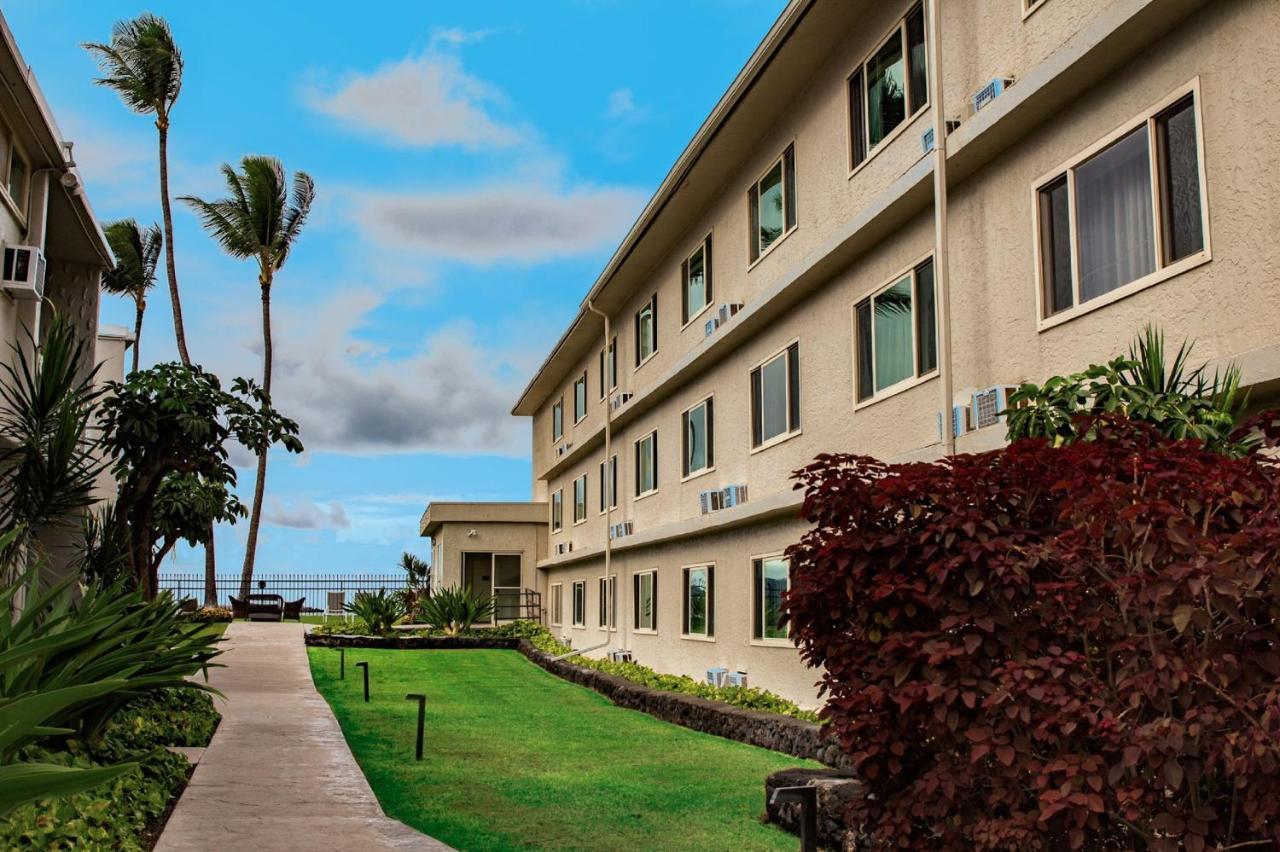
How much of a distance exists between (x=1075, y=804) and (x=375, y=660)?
77.5 feet

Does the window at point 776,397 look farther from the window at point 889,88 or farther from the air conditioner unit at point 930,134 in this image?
the air conditioner unit at point 930,134

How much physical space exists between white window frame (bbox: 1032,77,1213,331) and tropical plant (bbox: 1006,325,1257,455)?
19.6 inches

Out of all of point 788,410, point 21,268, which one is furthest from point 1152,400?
point 21,268

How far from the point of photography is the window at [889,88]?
13242 mm

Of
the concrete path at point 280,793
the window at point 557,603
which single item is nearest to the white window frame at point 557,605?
the window at point 557,603

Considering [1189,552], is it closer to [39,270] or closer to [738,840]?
[738,840]

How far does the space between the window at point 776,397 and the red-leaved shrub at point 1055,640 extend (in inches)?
407

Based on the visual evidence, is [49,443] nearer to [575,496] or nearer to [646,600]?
[646,600]

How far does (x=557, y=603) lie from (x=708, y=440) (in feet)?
54.4

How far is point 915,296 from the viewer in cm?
1313

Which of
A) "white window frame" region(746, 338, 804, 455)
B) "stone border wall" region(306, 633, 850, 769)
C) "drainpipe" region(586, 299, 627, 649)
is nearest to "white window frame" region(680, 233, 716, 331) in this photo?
"white window frame" region(746, 338, 804, 455)

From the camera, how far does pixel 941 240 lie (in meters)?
11.8

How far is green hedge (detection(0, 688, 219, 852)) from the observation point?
582 centimetres

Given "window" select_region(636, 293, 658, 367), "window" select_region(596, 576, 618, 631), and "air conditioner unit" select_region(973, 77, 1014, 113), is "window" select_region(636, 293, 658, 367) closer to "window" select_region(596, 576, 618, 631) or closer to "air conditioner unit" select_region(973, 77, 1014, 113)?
"window" select_region(596, 576, 618, 631)
